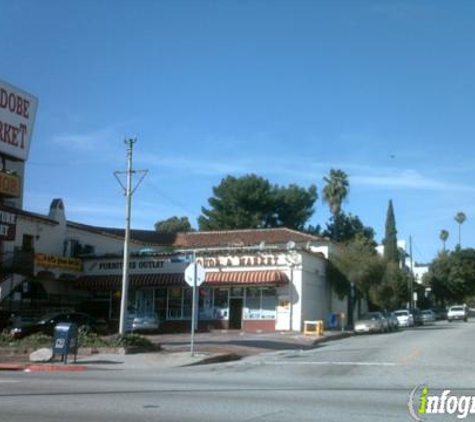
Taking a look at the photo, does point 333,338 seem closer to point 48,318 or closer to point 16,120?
point 48,318

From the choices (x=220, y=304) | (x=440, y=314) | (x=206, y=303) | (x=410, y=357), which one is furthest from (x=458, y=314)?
(x=410, y=357)

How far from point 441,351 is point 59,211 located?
1143 inches

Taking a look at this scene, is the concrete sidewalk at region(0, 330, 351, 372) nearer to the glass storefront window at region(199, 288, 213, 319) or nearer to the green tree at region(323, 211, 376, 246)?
the glass storefront window at region(199, 288, 213, 319)

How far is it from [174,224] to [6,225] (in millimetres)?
67801

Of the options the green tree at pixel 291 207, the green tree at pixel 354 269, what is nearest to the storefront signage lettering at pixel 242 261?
the green tree at pixel 354 269

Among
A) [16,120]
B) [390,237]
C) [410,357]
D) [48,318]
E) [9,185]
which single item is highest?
[390,237]

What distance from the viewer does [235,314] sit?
4644 cm

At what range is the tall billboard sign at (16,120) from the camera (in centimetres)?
2997

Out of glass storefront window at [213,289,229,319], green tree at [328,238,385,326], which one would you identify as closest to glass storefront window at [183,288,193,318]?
glass storefront window at [213,289,229,319]

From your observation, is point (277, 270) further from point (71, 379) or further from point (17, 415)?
point (17, 415)

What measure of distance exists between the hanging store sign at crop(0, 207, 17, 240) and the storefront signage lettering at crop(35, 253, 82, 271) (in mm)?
13060

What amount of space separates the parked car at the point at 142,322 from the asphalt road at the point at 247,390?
1932 centimetres

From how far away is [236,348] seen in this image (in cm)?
2855

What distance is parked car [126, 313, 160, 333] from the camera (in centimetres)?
4262
